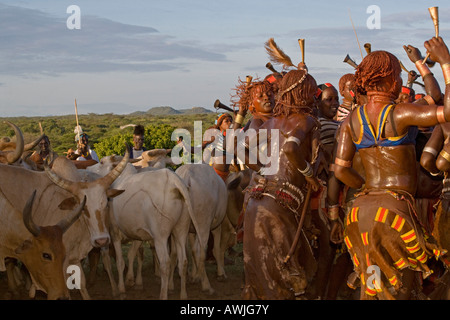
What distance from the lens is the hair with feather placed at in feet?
30.8

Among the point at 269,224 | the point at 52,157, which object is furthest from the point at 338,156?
the point at 52,157

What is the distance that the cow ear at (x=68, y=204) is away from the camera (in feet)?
32.3

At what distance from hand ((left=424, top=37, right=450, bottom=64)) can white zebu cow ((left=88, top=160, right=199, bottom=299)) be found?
5.69m

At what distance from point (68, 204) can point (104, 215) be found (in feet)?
1.85

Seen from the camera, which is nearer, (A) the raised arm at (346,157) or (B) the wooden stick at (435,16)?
(B) the wooden stick at (435,16)

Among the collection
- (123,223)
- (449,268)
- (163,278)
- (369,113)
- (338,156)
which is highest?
(369,113)

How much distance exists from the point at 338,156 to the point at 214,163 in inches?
281

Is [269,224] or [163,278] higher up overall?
[269,224]

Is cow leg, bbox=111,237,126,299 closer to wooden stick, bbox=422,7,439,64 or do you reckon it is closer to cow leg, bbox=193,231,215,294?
cow leg, bbox=193,231,215,294

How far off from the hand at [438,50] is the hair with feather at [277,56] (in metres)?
3.68

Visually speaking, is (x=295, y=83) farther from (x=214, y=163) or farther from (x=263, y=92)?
(x=214, y=163)

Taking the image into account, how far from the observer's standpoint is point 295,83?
24.2ft

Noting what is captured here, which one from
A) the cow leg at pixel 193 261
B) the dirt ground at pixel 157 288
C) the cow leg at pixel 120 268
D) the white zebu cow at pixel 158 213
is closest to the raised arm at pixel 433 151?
the white zebu cow at pixel 158 213

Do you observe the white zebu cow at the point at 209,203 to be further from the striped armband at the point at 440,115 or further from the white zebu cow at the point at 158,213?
the striped armband at the point at 440,115
